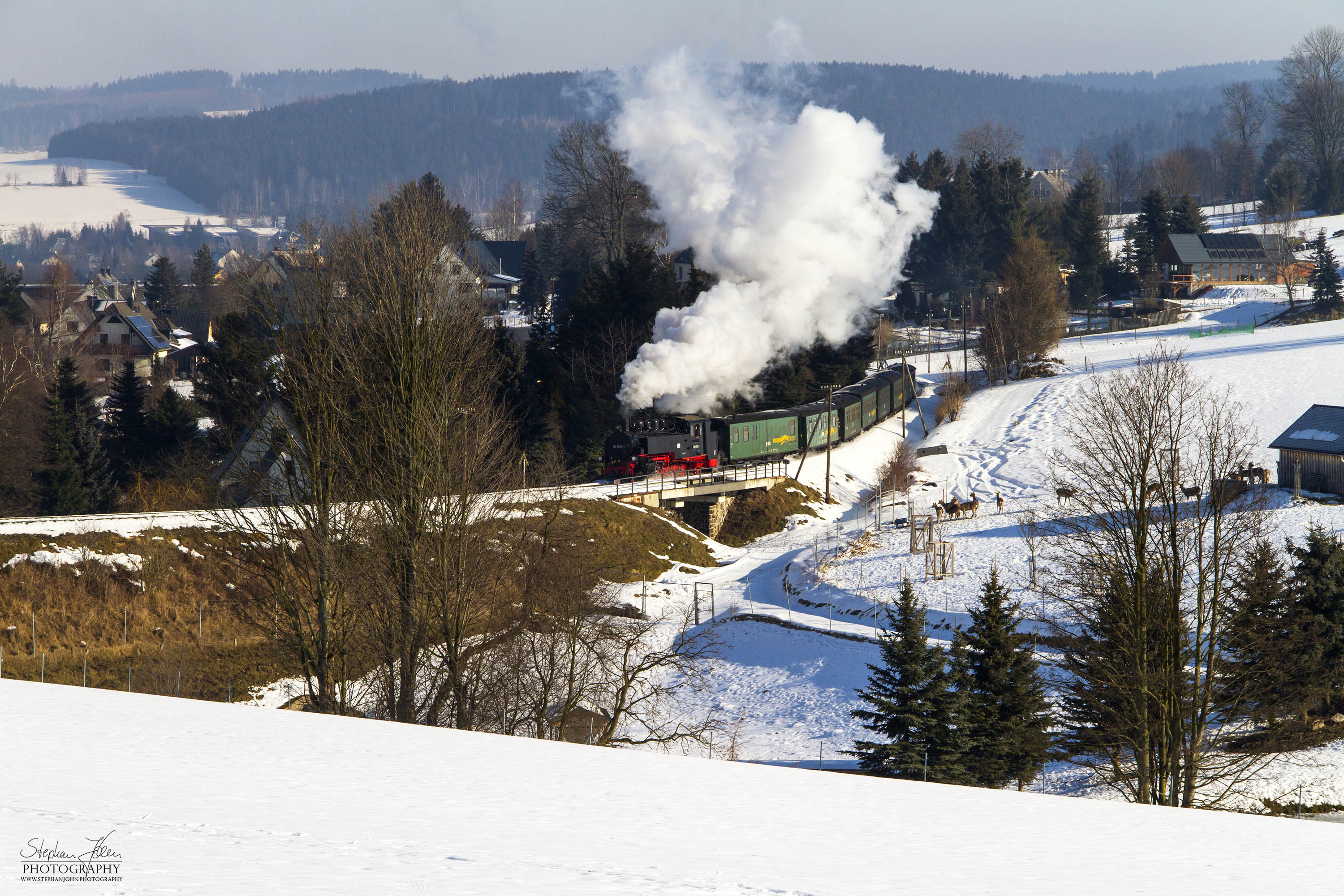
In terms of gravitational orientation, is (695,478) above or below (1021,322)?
below

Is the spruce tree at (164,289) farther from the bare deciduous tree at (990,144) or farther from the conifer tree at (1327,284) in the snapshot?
the conifer tree at (1327,284)

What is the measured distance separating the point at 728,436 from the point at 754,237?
838 cm

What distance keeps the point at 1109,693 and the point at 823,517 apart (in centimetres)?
2576

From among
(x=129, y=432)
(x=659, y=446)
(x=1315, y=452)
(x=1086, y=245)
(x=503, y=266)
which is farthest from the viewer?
(x=503, y=266)

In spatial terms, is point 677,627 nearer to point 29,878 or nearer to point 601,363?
point 601,363

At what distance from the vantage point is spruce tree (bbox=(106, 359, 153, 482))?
1772 inches

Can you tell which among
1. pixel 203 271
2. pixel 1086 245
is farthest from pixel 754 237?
pixel 203 271

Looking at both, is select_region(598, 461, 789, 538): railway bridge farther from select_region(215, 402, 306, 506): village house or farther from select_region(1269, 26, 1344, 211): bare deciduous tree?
select_region(1269, 26, 1344, 211): bare deciduous tree

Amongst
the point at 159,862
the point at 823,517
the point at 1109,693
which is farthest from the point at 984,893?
the point at 823,517

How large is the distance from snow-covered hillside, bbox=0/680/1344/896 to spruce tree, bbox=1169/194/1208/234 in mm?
97149

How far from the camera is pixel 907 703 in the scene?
803 inches

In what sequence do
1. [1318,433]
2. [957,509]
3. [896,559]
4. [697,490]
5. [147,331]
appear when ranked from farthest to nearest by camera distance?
1. [147,331]
2. [697,490]
3. [957,509]
4. [1318,433]
5. [896,559]

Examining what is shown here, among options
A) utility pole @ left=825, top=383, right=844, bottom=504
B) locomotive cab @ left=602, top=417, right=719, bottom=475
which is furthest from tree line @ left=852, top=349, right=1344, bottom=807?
utility pole @ left=825, top=383, right=844, bottom=504
